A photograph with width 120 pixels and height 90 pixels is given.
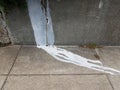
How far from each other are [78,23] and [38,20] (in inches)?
30.6

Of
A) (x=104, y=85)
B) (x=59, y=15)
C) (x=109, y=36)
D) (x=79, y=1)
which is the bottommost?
(x=104, y=85)

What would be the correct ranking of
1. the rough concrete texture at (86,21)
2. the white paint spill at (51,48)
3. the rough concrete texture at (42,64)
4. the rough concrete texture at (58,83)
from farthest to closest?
1. the rough concrete texture at (86,21)
2. the white paint spill at (51,48)
3. the rough concrete texture at (42,64)
4. the rough concrete texture at (58,83)

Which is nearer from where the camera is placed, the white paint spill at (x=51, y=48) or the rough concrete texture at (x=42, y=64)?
the rough concrete texture at (x=42, y=64)

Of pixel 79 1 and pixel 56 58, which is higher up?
pixel 79 1

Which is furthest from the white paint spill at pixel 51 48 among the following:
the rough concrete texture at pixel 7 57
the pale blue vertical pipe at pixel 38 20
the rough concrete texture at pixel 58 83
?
the rough concrete texture at pixel 7 57

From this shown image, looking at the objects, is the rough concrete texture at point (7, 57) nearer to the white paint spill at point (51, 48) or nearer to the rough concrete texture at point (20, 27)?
the rough concrete texture at point (20, 27)

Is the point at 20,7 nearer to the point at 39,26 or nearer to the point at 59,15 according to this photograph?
the point at 39,26

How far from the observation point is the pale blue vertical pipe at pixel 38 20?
11.8 feet

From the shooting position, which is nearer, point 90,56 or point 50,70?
point 50,70

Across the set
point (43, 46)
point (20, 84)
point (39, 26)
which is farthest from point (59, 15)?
point (20, 84)

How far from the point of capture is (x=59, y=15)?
3662mm

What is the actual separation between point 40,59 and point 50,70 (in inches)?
15.4

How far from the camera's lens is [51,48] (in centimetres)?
381

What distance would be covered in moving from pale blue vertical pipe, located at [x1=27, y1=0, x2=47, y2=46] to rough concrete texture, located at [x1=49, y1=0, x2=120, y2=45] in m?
0.21
